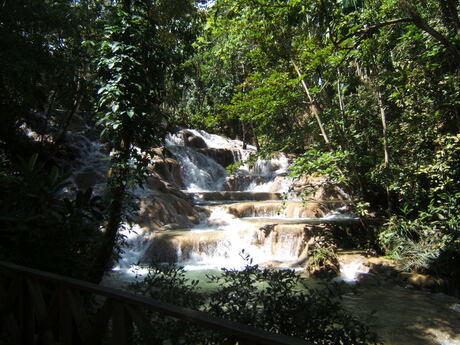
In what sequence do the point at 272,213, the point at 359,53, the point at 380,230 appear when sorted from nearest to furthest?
the point at 359,53, the point at 380,230, the point at 272,213

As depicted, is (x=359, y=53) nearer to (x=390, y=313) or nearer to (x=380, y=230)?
(x=390, y=313)

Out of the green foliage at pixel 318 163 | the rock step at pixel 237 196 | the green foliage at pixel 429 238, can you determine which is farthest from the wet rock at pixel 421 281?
the rock step at pixel 237 196

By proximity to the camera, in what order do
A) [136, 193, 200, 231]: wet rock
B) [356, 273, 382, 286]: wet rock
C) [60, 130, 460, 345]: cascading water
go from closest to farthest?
1. [60, 130, 460, 345]: cascading water
2. [356, 273, 382, 286]: wet rock
3. [136, 193, 200, 231]: wet rock

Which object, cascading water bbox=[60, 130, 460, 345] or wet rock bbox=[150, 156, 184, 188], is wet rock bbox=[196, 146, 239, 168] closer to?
cascading water bbox=[60, 130, 460, 345]

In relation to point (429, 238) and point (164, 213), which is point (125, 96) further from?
point (164, 213)

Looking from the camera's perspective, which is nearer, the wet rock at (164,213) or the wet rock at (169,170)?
the wet rock at (164,213)

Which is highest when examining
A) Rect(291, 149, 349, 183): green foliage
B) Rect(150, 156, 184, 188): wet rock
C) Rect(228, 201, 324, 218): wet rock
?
Rect(150, 156, 184, 188): wet rock

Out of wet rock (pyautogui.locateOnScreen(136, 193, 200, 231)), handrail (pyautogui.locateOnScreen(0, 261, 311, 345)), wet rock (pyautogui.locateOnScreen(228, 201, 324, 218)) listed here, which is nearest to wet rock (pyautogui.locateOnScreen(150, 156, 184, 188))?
wet rock (pyautogui.locateOnScreen(136, 193, 200, 231))

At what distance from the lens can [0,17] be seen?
8.84m

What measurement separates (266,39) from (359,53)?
4.01m

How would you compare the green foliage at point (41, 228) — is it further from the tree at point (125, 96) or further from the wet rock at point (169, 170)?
the wet rock at point (169, 170)

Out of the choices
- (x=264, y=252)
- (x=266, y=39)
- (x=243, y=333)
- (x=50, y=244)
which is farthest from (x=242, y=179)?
(x=243, y=333)

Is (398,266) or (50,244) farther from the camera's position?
(398,266)

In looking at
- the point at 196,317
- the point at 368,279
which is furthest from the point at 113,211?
the point at 368,279
